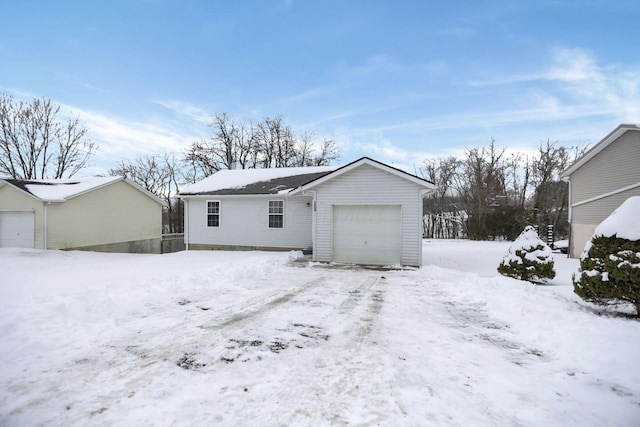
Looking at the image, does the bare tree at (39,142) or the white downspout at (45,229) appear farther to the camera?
the bare tree at (39,142)

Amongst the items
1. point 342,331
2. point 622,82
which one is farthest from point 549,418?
point 622,82

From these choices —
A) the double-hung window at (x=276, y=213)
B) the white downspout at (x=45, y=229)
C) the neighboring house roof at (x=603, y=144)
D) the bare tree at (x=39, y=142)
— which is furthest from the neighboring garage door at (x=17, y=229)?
the neighboring house roof at (x=603, y=144)

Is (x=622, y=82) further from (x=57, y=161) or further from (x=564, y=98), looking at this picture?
(x=57, y=161)

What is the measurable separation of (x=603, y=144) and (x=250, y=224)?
661 inches

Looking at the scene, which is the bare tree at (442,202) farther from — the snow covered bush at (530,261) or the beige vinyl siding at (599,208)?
the snow covered bush at (530,261)

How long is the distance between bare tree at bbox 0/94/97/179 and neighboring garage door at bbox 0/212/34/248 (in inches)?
586

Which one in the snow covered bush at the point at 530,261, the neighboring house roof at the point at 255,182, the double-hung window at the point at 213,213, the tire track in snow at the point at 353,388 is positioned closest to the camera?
the tire track in snow at the point at 353,388

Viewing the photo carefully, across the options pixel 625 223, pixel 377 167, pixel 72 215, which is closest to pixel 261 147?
pixel 72 215

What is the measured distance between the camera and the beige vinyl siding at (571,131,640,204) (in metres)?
12.4

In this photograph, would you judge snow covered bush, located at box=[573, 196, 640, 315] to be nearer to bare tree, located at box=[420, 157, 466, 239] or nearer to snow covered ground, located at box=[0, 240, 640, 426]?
snow covered ground, located at box=[0, 240, 640, 426]

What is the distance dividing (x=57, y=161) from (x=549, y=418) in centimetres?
4164

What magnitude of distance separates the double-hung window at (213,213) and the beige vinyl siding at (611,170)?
60.7ft

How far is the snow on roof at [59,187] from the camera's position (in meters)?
17.7

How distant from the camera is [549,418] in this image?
103 inches
